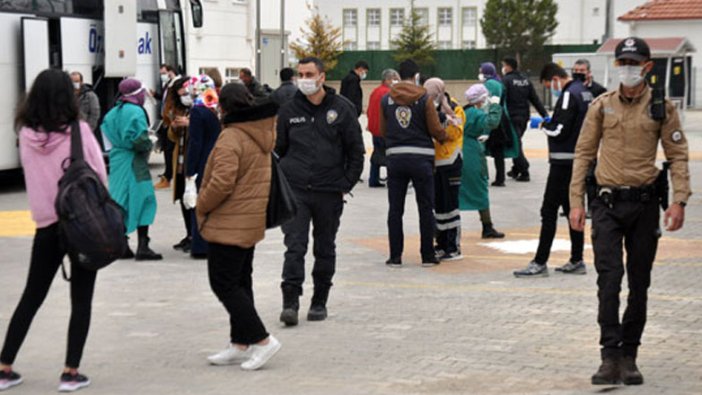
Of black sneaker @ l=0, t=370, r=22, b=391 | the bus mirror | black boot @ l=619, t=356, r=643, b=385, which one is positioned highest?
the bus mirror

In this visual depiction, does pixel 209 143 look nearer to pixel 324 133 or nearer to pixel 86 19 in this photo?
pixel 324 133

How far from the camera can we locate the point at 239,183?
802 centimetres

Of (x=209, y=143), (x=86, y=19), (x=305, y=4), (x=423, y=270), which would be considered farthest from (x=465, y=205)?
(x=305, y=4)

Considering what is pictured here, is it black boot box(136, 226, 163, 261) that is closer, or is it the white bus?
black boot box(136, 226, 163, 261)

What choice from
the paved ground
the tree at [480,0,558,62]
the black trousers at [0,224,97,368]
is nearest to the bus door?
the paved ground

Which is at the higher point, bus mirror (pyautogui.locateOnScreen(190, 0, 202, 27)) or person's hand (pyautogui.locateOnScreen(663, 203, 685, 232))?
bus mirror (pyautogui.locateOnScreen(190, 0, 202, 27))

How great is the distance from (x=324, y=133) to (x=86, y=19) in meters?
12.8

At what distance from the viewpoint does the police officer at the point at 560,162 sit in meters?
11.5

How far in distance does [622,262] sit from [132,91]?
631 centimetres

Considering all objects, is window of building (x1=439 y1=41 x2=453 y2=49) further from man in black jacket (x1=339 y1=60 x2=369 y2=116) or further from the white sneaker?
the white sneaker

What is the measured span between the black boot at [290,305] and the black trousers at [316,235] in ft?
0.27

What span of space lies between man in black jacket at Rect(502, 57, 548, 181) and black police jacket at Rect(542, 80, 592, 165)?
9.16 metres

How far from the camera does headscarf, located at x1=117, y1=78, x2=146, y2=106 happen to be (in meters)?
12.6

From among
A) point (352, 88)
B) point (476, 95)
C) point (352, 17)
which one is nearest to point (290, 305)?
point (476, 95)
